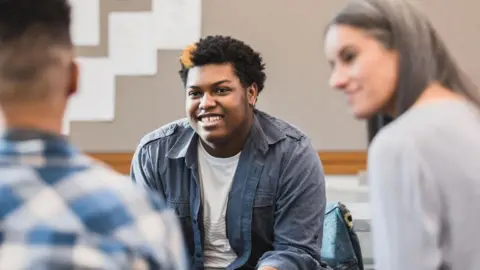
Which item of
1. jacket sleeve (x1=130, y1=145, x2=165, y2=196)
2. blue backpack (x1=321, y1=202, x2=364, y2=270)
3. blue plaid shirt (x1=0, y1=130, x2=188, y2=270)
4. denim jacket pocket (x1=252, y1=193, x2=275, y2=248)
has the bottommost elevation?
blue backpack (x1=321, y1=202, x2=364, y2=270)

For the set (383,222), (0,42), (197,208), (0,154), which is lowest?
(197,208)

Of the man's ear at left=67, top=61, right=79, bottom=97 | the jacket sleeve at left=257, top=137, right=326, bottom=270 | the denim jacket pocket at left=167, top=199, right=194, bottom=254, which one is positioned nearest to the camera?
the man's ear at left=67, top=61, right=79, bottom=97

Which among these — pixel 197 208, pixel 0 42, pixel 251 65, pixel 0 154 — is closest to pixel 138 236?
pixel 0 154

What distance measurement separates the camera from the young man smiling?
1.66 metres

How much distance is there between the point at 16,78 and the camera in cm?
71

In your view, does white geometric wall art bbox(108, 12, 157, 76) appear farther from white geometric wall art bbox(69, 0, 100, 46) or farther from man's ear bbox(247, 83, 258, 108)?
man's ear bbox(247, 83, 258, 108)

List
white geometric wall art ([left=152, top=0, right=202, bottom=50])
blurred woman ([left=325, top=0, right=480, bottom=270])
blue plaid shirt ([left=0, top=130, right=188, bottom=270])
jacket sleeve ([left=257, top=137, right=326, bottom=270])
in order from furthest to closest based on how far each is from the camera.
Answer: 1. white geometric wall art ([left=152, top=0, right=202, bottom=50])
2. jacket sleeve ([left=257, top=137, right=326, bottom=270])
3. blurred woman ([left=325, top=0, right=480, bottom=270])
4. blue plaid shirt ([left=0, top=130, right=188, bottom=270])

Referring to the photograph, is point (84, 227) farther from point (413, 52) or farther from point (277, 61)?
point (277, 61)

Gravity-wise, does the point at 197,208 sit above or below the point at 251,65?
below

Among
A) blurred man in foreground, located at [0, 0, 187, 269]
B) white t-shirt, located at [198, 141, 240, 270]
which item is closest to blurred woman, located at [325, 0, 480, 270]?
blurred man in foreground, located at [0, 0, 187, 269]

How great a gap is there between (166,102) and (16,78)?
1.52 m

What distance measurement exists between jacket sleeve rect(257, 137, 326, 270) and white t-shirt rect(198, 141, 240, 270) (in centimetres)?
13

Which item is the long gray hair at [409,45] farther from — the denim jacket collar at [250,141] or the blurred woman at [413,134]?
the denim jacket collar at [250,141]

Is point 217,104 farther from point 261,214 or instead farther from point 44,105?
point 44,105
